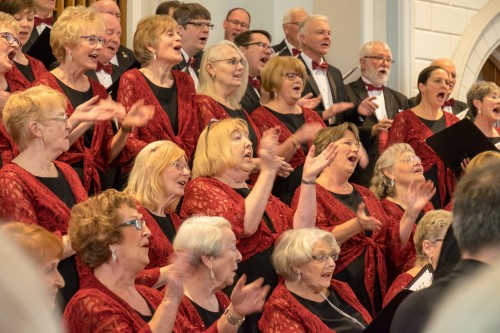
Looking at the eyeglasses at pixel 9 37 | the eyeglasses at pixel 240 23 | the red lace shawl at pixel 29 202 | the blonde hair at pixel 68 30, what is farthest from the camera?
the eyeglasses at pixel 240 23

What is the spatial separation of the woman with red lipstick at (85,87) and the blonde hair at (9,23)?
0.61 feet

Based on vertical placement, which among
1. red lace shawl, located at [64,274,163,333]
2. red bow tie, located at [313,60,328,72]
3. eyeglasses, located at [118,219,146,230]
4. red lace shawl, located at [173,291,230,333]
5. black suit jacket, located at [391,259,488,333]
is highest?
black suit jacket, located at [391,259,488,333]

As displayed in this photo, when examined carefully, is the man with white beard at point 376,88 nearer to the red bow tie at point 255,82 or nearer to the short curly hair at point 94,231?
the red bow tie at point 255,82

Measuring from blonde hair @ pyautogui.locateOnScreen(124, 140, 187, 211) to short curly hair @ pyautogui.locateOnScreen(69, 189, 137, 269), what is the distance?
622 millimetres

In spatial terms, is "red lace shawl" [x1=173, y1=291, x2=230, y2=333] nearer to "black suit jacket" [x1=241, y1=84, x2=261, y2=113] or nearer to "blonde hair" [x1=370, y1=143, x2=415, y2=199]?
"blonde hair" [x1=370, y1=143, x2=415, y2=199]

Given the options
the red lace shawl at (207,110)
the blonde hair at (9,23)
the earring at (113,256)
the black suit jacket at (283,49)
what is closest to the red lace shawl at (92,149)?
the blonde hair at (9,23)

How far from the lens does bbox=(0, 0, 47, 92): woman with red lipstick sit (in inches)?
162

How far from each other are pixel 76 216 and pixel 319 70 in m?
3.61

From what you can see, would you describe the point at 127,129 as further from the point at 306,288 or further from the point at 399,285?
the point at 399,285

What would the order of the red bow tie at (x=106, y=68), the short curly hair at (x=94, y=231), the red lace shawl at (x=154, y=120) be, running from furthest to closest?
the red bow tie at (x=106, y=68)
the red lace shawl at (x=154, y=120)
the short curly hair at (x=94, y=231)

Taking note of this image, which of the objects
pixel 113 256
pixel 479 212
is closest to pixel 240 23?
pixel 113 256

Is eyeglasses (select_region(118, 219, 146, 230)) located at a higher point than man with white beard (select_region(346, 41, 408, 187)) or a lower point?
higher

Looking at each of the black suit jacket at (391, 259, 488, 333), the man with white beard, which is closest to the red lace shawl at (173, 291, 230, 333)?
the black suit jacket at (391, 259, 488, 333)

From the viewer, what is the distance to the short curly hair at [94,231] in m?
3.06
